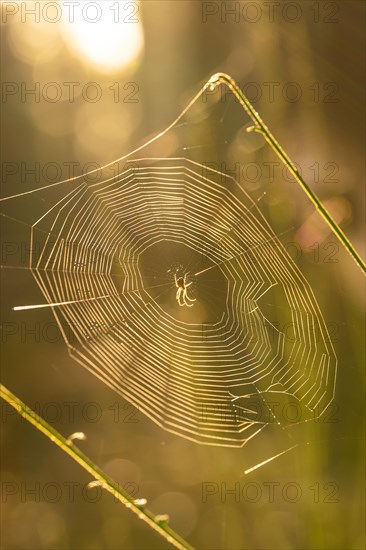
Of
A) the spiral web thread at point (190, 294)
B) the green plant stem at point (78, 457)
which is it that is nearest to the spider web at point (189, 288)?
the spiral web thread at point (190, 294)

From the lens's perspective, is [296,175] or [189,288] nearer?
[296,175]

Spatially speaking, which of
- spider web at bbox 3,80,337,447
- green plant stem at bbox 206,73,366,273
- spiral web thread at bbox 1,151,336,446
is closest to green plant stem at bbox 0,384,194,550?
green plant stem at bbox 206,73,366,273

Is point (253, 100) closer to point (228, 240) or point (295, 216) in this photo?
point (295, 216)

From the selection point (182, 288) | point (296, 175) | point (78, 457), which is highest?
point (182, 288)

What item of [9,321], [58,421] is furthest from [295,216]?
[9,321]

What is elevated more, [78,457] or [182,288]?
[182,288]

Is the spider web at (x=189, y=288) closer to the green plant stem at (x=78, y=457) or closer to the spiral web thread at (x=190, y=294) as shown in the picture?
the spiral web thread at (x=190, y=294)

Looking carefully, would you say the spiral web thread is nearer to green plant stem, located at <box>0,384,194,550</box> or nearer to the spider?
the spider

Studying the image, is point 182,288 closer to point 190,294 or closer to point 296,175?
point 190,294

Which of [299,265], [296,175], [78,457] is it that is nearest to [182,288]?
[299,265]
